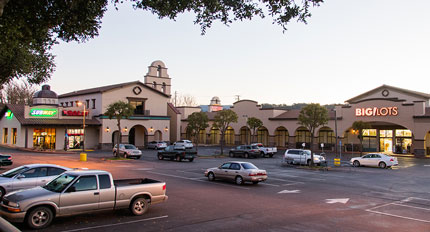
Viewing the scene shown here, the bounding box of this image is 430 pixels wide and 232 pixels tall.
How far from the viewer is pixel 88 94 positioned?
5284 cm

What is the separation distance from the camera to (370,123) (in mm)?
46500

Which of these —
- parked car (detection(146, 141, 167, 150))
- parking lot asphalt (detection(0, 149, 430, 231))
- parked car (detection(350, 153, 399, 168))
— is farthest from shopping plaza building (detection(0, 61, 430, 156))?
parking lot asphalt (detection(0, 149, 430, 231))

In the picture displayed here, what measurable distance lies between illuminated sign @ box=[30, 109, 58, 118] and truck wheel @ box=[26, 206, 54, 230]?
40.9 meters

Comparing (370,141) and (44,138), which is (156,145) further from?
(370,141)

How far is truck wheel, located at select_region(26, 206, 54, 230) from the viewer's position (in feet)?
31.6

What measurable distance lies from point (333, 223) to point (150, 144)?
4425 centimetres

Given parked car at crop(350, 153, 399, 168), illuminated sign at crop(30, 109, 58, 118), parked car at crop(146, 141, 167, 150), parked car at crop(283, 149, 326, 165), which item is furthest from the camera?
parked car at crop(146, 141, 167, 150)

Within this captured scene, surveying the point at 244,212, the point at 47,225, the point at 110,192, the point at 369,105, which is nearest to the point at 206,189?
the point at 244,212

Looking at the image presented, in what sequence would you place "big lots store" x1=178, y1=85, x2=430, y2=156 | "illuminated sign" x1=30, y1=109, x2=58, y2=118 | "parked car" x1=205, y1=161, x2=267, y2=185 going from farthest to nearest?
"illuminated sign" x1=30, y1=109, x2=58, y2=118
"big lots store" x1=178, y1=85, x2=430, y2=156
"parked car" x1=205, y1=161, x2=267, y2=185

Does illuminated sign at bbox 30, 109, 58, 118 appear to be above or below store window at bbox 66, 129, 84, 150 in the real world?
above

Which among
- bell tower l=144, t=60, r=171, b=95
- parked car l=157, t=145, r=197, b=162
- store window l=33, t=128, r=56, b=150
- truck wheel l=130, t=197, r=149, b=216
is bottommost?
truck wheel l=130, t=197, r=149, b=216

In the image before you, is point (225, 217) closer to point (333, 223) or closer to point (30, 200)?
point (333, 223)

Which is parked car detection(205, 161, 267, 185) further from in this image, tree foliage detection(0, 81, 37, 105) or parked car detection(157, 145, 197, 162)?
tree foliage detection(0, 81, 37, 105)

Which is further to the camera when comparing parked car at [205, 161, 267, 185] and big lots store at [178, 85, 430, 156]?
big lots store at [178, 85, 430, 156]
